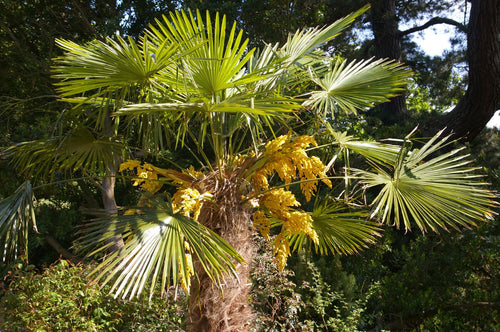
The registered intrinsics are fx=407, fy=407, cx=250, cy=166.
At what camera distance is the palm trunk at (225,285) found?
2512mm

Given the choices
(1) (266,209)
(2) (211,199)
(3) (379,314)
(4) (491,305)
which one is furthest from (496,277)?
(2) (211,199)

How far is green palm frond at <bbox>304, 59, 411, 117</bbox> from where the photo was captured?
114 inches

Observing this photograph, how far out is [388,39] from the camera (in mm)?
9375

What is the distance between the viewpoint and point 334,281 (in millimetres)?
5527

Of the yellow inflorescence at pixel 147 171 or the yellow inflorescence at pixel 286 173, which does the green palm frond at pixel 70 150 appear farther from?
the yellow inflorescence at pixel 286 173

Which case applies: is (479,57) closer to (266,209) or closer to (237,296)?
(266,209)

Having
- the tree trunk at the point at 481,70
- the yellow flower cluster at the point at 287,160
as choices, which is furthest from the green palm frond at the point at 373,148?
the tree trunk at the point at 481,70

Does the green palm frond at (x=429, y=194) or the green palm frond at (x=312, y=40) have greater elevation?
the green palm frond at (x=312, y=40)

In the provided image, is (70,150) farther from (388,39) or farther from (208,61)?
(388,39)

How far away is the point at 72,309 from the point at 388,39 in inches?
333

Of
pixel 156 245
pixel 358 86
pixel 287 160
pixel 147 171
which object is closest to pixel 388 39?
pixel 358 86

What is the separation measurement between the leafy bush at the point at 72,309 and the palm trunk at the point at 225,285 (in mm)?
1484

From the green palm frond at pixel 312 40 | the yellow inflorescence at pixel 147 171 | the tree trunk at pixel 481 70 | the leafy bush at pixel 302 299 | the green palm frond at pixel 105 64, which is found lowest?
the leafy bush at pixel 302 299

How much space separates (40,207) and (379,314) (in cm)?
626
